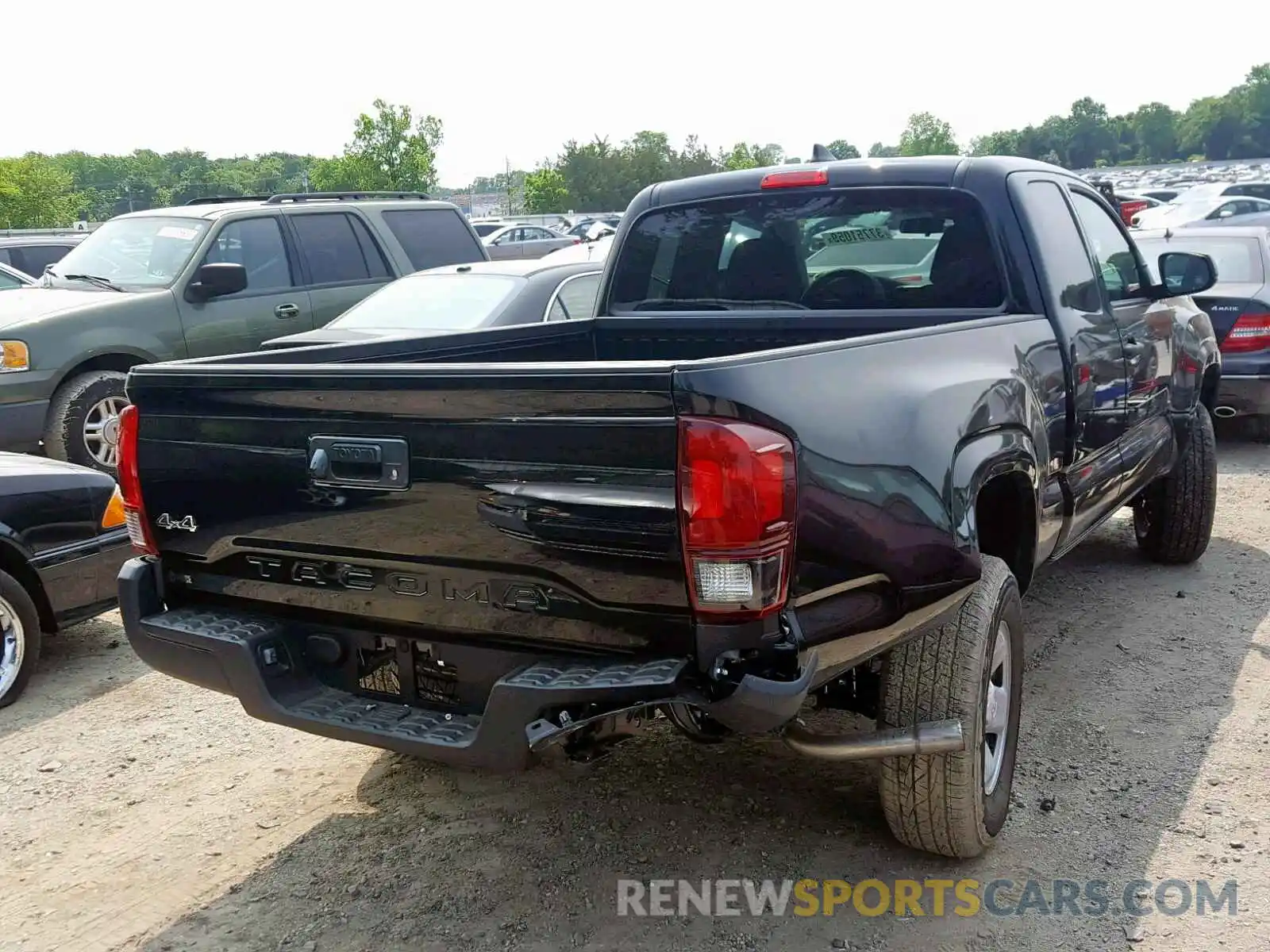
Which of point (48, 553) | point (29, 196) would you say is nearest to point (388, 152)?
point (29, 196)

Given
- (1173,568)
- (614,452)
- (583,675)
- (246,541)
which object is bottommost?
(1173,568)

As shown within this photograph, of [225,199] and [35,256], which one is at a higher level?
[225,199]

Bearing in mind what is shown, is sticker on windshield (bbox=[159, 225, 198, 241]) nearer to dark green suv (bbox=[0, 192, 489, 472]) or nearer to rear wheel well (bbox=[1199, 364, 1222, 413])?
dark green suv (bbox=[0, 192, 489, 472])

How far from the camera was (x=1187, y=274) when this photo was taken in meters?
5.26

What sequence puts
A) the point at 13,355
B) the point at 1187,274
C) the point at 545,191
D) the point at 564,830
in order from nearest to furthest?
the point at 564,830, the point at 1187,274, the point at 13,355, the point at 545,191

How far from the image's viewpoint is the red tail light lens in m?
4.48

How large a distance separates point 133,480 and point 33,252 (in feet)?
43.8

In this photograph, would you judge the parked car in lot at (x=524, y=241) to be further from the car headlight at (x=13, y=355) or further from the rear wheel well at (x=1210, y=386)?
the rear wheel well at (x=1210, y=386)

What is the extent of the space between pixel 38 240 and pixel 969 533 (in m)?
Answer: 14.9

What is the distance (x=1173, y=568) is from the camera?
19.9 ft

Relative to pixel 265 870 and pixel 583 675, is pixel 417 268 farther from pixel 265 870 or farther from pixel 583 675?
pixel 583 675

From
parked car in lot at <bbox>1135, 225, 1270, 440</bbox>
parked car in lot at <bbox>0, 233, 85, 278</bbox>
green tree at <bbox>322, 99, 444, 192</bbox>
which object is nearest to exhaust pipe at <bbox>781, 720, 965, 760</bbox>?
parked car in lot at <bbox>1135, 225, 1270, 440</bbox>

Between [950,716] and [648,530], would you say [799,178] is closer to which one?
[950,716]

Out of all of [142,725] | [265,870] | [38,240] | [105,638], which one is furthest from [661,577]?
[38,240]
